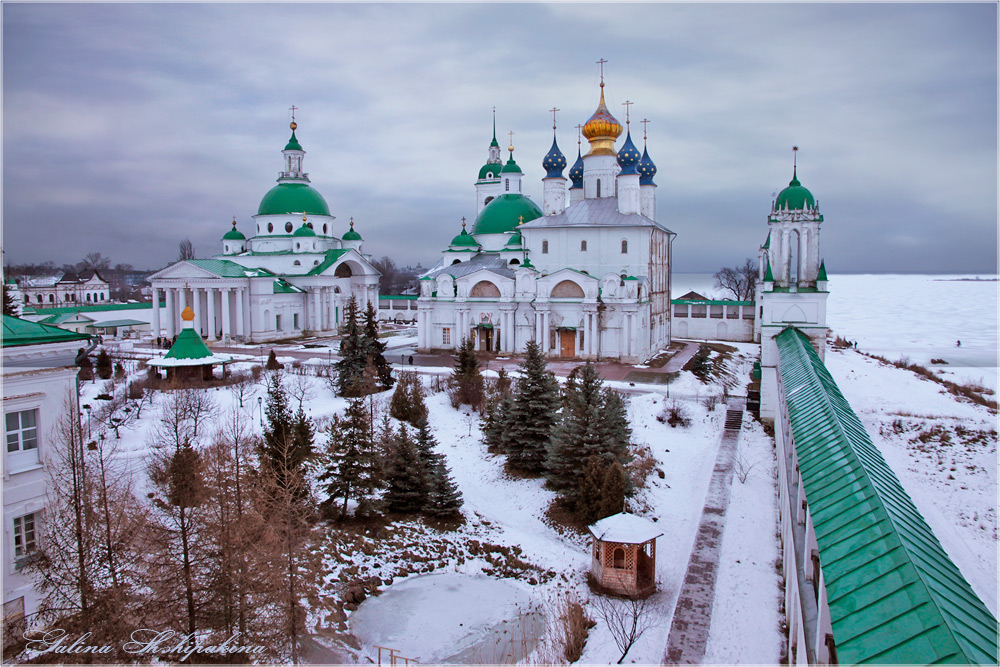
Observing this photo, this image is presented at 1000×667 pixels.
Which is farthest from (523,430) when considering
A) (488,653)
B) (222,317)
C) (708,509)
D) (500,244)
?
(222,317)

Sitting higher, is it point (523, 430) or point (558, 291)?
point (558, 291)

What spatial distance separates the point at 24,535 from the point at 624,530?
31.1 ft

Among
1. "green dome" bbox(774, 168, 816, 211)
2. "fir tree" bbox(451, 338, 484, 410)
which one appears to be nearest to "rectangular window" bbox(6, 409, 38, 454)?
"fir tree" bbox(451, 338, 484, 410)

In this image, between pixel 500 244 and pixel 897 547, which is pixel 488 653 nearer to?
pixel 897 547

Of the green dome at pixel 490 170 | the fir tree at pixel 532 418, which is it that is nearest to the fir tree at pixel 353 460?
the fir tree at pixel 532 418

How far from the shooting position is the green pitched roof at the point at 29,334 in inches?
360

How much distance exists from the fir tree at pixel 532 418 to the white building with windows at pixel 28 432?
11.0 m

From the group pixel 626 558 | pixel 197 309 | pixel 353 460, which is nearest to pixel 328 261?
pixel 197 309

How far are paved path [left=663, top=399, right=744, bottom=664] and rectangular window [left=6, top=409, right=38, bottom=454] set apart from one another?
9.67m

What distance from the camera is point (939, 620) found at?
12.0 feet

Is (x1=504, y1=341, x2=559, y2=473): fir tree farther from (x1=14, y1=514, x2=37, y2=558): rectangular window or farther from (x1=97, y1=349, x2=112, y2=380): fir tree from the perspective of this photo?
(x1=97, y1=349, x2=112, y2=380): fir tree

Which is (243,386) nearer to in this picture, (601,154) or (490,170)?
(601,154)

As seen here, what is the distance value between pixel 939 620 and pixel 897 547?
89 centimetres

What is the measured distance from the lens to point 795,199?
22672mm
